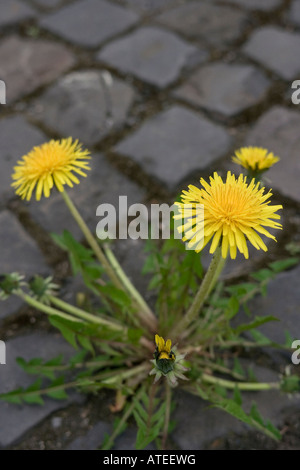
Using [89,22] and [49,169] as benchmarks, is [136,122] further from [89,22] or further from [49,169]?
[49,169]

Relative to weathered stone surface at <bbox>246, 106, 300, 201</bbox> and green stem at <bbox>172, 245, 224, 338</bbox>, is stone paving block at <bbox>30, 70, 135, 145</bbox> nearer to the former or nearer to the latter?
weathered stone surface at <bbox>246, 106, 300, 201</bbox>

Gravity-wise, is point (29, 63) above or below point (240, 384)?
above

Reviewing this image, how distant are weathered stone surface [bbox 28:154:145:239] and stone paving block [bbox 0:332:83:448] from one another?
1.53 ft

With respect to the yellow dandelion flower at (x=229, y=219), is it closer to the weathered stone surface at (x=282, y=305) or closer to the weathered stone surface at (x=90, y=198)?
the weathered stone surface at (x=282, y=305)

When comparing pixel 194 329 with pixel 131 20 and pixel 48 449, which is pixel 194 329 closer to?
pixel 48 449

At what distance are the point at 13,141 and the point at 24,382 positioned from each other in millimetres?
1223

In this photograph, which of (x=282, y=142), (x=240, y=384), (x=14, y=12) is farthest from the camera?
(x=14, y=12)

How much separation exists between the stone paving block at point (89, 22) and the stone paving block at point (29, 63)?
5.0 inches

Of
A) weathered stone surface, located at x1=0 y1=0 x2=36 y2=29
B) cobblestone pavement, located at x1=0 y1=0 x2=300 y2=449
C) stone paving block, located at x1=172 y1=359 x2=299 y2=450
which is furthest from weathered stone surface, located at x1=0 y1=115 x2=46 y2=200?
stone paving block, located at x1=172 y1=359 x2=299 y2=450

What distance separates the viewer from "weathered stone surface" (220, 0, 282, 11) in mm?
2812

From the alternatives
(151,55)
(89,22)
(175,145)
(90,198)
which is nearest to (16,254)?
(90,198)

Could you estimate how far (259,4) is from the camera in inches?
112

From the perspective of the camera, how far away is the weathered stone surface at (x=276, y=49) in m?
2.42

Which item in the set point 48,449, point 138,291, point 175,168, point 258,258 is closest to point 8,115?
point 175,168
